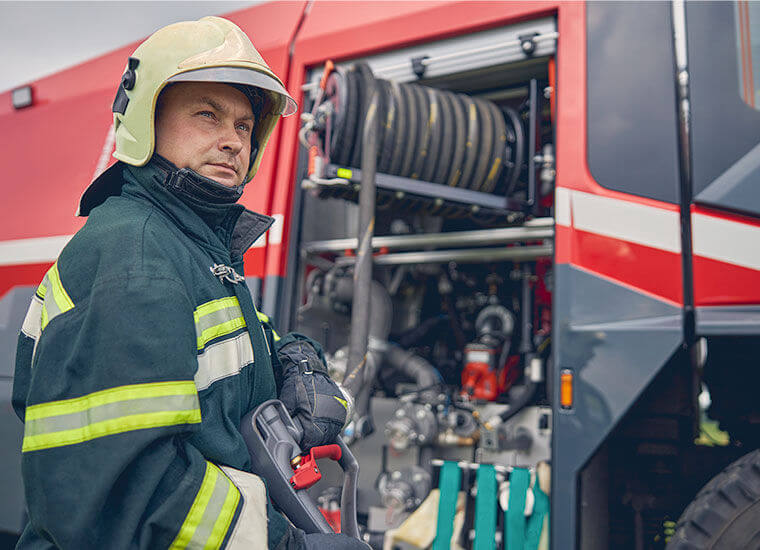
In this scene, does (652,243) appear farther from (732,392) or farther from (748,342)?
(732,392)

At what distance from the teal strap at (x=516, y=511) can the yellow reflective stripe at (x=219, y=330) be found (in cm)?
147

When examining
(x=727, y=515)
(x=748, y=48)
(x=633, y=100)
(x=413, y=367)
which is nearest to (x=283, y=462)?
(x=727, y=515)

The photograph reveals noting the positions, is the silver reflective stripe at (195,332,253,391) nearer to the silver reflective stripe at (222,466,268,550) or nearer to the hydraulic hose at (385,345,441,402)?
the silver reflective stripe at (222,466,268,550)

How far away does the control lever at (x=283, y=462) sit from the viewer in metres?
1.12

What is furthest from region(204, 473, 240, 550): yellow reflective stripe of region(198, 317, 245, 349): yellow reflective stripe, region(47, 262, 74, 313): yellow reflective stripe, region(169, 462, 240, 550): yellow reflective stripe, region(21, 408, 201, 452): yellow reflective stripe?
region(47, 262, 74, 313): yellow reflective stripe

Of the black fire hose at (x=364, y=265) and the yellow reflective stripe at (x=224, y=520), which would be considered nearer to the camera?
the yellow reflective stripe at (x=224, y=520)

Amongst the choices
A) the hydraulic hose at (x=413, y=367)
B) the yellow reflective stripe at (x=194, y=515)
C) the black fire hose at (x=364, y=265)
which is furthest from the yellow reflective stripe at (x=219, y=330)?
the hydraulic hose at (x=413, y=367)

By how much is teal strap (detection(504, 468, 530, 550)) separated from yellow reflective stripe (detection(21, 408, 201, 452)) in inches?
64.3

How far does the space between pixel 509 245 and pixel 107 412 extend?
2.42 meters

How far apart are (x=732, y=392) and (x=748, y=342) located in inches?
9.6

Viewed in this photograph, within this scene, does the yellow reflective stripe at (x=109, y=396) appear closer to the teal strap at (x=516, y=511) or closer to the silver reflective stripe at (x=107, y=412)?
the silver reflective stripe at (x=107, y=412)

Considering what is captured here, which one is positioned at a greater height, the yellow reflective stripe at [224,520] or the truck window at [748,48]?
the truck window at [748,48]

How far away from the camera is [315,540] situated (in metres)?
1.06

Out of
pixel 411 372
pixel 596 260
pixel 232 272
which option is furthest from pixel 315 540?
pixel 411 372
